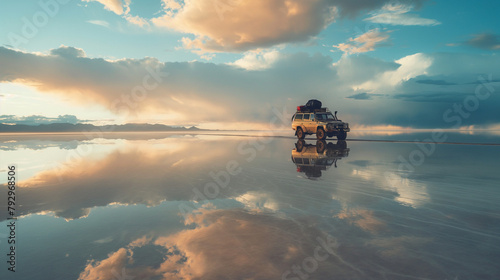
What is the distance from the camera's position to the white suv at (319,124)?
23031mm

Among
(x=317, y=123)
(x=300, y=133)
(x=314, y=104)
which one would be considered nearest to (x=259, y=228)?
(x=317, y=123)

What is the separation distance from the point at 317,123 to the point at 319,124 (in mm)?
299

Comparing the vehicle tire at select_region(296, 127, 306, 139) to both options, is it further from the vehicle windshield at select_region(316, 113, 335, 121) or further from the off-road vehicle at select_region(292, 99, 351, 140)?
the vehicle windshield at select_region(316, 113, 335, 121)

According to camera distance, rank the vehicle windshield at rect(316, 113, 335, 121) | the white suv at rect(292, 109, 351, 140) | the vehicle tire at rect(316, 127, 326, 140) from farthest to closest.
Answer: the vehicle windshield at rect(316, 113, 335, 121)
the vehicle tire at rect(316, 127, 326, 140)
the white suv at rect(292, 109, 351, 140)

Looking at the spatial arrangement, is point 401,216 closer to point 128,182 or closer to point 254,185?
point 254,185

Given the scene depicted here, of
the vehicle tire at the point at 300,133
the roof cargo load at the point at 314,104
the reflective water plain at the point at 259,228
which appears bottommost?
the reflective water plain at the point at 259,228

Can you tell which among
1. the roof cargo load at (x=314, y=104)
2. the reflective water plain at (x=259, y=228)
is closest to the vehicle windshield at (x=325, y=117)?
the roof cargo load at (x=314, y=104)

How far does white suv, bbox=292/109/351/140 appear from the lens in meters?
23.0

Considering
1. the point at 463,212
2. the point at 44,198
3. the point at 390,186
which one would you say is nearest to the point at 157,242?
the point at 44,198

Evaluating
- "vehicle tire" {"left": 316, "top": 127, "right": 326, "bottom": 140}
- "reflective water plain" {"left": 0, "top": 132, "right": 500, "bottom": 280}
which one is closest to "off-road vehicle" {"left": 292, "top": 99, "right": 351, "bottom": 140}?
"vehicle tire" {"left": 316, "top": 127, "right": 326, "bottom": 140}

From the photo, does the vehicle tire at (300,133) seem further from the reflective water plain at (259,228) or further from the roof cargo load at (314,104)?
the reflective water plain at (259,228)

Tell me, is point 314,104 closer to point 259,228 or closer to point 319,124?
point 319,124

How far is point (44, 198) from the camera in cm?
648

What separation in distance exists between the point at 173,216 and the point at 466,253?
4.71m
